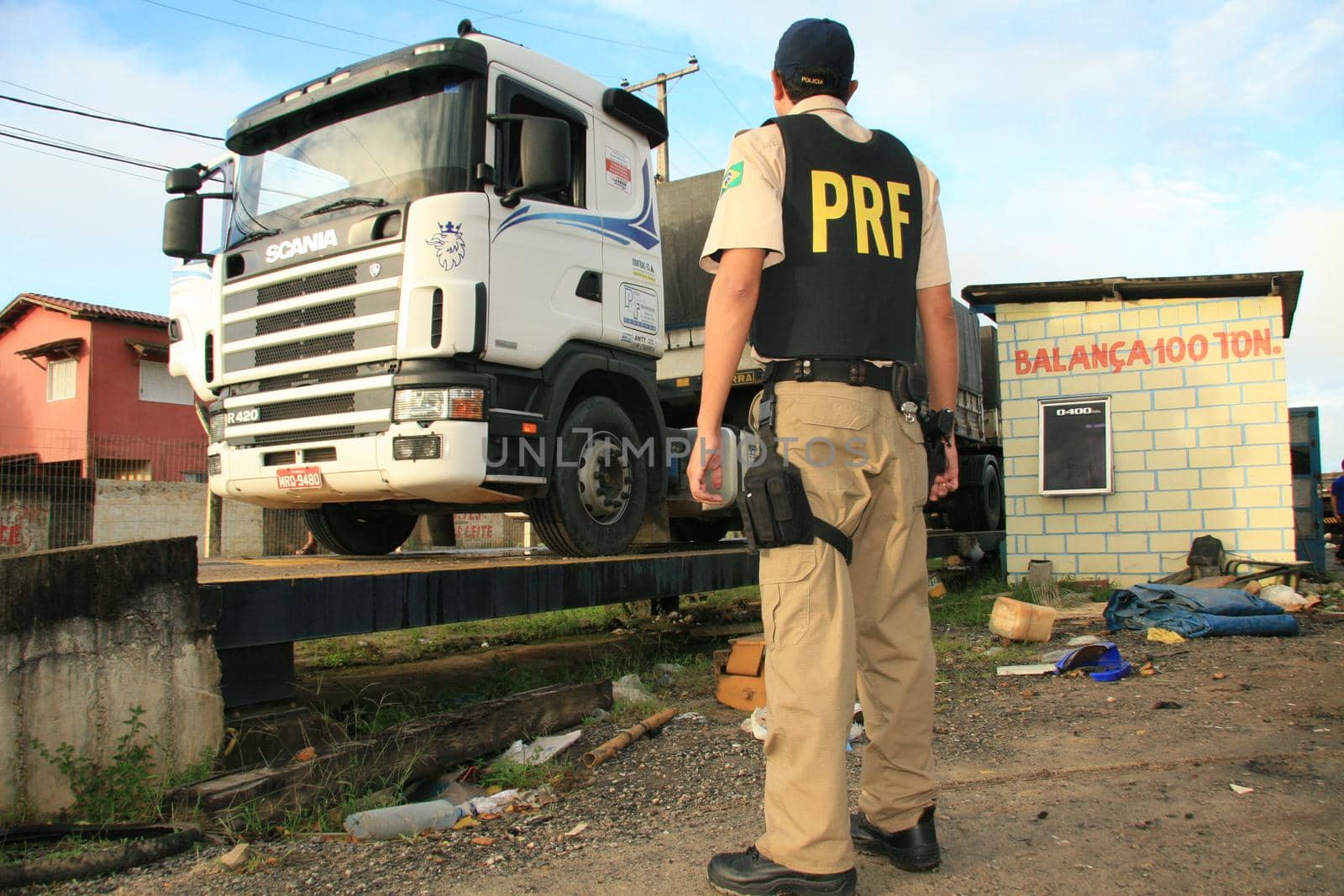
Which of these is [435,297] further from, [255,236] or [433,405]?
[255,236]

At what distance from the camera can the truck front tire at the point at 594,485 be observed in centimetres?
514

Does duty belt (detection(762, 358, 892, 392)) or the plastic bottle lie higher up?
duty belt (detection(762, 358, 892, 392))

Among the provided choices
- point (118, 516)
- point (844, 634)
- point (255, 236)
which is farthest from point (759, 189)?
point (118, 516)

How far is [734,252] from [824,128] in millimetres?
450

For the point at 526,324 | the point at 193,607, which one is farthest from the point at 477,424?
the point at 193,607

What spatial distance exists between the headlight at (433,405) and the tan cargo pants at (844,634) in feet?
7.47

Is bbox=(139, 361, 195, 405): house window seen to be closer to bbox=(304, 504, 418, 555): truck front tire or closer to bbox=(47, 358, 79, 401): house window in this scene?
bbox=(47, 358, 79, 401): house window

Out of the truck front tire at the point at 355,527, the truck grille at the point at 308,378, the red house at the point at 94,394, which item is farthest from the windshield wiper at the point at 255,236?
the red house at the point at 94,394

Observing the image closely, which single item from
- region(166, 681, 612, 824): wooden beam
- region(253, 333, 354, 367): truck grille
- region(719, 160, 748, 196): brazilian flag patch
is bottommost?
region(166, 681, 612, 824): wooden beam

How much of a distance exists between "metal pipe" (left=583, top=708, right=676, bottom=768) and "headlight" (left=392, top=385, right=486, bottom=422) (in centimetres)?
158

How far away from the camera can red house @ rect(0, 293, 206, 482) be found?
23469 millimetres

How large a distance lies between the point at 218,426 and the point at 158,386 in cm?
2322

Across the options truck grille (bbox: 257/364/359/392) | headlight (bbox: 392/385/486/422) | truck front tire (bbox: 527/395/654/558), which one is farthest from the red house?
headlight (bbox: 392/385/486/422)

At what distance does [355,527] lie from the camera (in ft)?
20.6
